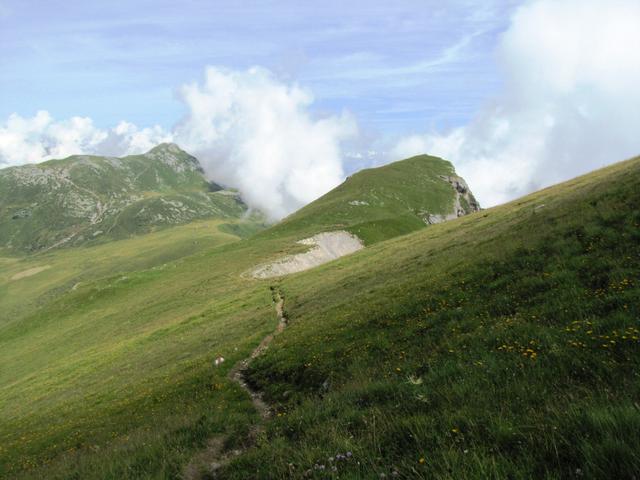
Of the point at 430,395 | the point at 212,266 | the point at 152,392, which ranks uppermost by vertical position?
the point at 212,266

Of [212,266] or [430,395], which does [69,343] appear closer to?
[212,266]

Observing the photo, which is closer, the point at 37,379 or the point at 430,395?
the point at 430,395

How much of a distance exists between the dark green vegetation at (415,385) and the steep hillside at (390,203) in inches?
2852

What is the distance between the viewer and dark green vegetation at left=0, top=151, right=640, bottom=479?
5.81 metres

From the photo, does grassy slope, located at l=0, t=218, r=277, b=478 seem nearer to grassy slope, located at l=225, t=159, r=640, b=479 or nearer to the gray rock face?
grassy slope, located at l=225, t=159, r=640, b=479

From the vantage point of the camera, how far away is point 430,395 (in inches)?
342

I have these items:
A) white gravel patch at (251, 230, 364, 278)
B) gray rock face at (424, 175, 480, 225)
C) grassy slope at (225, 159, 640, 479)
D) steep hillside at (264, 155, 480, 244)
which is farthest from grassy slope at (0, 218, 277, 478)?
gray rock face at (424, 175, 480, 225)

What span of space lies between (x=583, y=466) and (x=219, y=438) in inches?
418

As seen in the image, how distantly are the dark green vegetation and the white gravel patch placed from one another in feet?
115

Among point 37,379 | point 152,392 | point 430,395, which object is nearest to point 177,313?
point 37,379

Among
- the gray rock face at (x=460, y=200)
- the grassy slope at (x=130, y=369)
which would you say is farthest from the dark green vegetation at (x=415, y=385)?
the gray rock face at (x=460, y=200)

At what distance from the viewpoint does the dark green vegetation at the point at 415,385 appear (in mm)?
5812

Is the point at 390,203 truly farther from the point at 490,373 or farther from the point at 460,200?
the point at 490,373

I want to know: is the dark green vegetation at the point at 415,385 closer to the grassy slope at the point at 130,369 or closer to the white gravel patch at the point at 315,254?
the grassy slope at the point at 130,369
